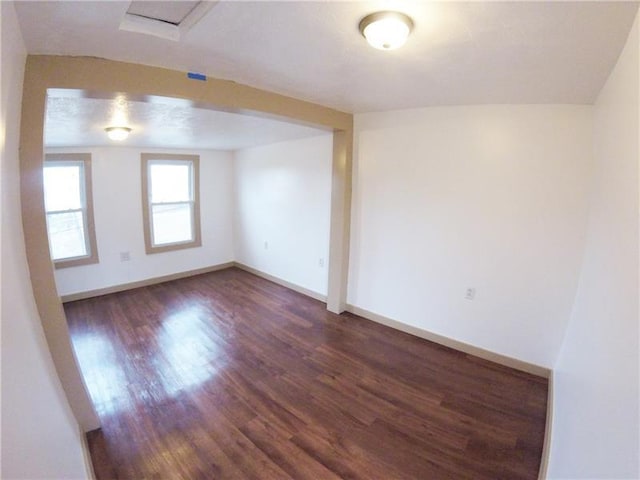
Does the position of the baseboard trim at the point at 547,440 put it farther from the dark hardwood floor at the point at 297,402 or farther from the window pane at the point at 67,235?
the window pane at the point at 67,235

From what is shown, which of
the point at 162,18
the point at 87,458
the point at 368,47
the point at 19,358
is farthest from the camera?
the point at 87,458

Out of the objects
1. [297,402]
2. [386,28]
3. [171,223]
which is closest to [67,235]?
[171,223]

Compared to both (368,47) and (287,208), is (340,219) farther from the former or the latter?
(368,47)

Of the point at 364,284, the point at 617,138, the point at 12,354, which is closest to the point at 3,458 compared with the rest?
the point at 12,354

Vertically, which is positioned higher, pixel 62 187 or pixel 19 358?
pixel 62 187

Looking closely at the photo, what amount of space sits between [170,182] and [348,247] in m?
3.40

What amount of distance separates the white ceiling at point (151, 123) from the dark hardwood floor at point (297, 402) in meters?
2.13

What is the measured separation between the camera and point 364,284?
3.37 m

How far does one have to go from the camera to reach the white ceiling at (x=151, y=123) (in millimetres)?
2006

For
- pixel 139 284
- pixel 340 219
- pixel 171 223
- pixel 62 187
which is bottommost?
pixel 139 284

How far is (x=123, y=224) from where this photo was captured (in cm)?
429

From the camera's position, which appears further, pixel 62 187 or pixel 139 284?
pixel 139 284

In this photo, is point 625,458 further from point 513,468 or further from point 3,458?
point 3,458

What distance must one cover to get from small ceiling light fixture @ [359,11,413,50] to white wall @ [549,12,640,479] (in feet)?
2.78
